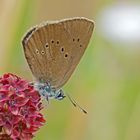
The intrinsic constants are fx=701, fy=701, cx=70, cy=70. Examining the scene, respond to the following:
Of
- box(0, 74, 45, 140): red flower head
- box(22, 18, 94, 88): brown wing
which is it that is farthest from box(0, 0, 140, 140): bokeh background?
box(0, 74, 45, 140): red flower head

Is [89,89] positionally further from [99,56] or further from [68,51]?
[68,51]

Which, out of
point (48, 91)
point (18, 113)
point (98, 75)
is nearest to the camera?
point (18, 113)

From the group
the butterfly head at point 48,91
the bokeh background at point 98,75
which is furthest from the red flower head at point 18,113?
the bokeh background at point 98,75

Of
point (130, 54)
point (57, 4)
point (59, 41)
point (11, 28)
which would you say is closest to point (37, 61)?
point (59, 41)

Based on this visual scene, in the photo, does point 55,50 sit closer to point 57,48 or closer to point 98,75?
point 57,48

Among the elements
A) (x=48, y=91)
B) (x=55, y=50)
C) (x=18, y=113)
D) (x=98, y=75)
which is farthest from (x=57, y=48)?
(x=98, y=75)

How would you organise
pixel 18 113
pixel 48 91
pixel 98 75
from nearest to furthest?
pixel 18 113
pixel 48 91
pixel 98 75

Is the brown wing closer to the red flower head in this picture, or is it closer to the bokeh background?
the red flower head

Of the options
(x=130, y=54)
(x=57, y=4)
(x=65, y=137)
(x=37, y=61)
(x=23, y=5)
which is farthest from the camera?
(x=57, y=4)
